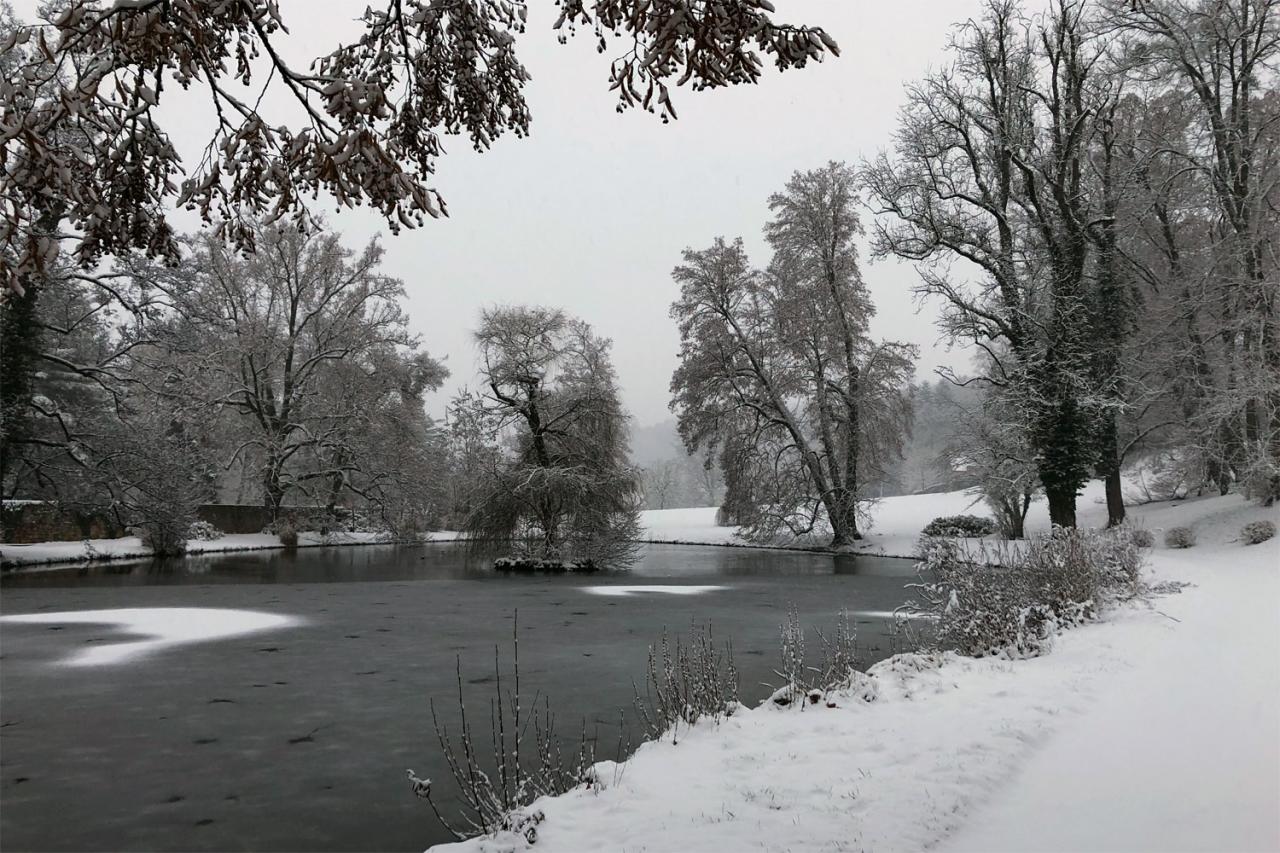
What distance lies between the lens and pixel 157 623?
1207 cm

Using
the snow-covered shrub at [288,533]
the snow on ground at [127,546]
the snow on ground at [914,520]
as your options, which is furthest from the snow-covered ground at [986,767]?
the snow-covered shrub at [288,533]

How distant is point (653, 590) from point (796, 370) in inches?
588

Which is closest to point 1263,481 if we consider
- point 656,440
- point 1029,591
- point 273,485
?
point 1029,591

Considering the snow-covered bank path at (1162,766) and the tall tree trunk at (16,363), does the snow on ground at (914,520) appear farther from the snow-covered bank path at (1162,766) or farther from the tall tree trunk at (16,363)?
the tall tree trunk at (16,363)

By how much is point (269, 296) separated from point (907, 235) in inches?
1113

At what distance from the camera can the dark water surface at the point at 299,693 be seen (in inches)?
190

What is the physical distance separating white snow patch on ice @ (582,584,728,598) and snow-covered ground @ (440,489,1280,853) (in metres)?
9.91

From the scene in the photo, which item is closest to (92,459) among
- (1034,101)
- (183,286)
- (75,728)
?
(183,286)

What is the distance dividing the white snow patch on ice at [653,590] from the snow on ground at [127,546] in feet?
54.2

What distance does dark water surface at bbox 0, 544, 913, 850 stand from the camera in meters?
4.82

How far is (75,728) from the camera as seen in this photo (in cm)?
656

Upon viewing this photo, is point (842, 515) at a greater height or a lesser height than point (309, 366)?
lesser

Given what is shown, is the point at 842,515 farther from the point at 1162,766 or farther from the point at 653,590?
the point at 1162,766

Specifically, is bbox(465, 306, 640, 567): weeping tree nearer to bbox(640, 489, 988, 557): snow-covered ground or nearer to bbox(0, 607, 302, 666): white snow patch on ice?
bbox(640, 489, 988, 557): snow-covered ground
